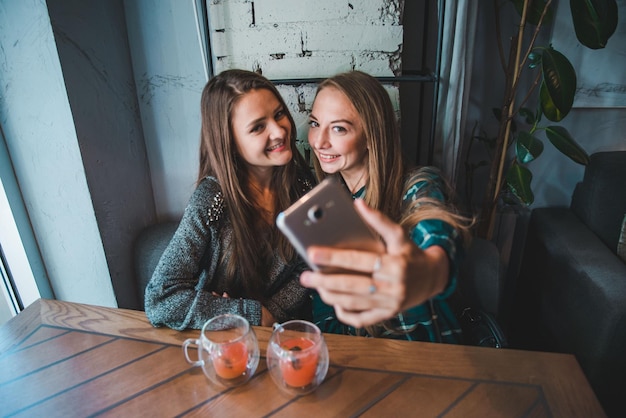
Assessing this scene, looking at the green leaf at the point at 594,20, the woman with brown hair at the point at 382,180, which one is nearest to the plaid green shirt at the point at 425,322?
the woman with brown hair at the point at 382,180

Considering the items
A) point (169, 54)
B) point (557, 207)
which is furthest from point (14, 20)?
point (557, 207)

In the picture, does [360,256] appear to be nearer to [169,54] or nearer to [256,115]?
[256,115]

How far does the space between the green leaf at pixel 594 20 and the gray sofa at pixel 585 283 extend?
1.48ft

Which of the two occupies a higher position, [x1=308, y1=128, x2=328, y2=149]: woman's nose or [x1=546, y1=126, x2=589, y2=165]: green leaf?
[x1=308, y1=128, x2=328, y2=149]: woman's nose

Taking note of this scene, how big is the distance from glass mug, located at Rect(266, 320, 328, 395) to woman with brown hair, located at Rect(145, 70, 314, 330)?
0.26 m

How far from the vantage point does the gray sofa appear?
1040mm

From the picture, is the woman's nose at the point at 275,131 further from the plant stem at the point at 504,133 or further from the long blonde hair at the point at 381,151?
the plant stem at the point at 504,133

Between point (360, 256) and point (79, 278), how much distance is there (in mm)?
1275

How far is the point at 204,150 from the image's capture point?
111 centimetres

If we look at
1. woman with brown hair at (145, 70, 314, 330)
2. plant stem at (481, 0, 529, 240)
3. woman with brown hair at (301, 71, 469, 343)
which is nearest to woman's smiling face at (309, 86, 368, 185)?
woman with brown hair at (301, 71, 469, 343)

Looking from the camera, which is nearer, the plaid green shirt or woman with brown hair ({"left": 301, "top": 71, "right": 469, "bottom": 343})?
woman with brown hair ({"left": 301, "top": 71, "right": 469, "bottom": 343})

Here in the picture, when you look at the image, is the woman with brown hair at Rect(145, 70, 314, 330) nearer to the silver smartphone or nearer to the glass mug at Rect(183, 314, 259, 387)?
the glass mug at Rect(183, 314, 259, 387)

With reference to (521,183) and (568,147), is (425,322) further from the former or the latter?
(568,147)

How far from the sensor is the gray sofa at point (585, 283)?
1.04m
